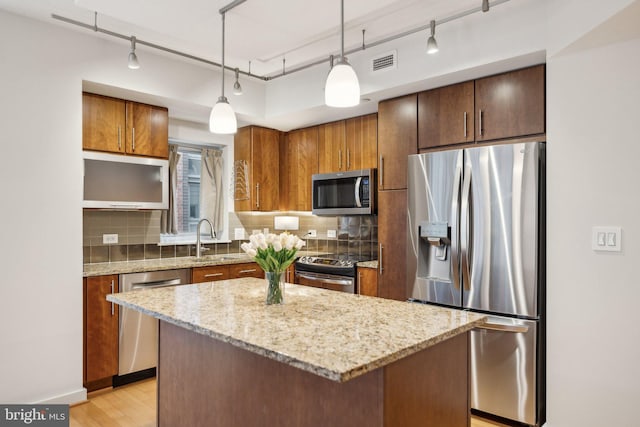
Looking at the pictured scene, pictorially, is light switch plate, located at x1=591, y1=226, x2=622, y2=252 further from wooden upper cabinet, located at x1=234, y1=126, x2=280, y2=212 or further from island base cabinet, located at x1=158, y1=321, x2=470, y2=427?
wooden upper cabinet, located at x1=234, y1=126, x2=280, y2=212

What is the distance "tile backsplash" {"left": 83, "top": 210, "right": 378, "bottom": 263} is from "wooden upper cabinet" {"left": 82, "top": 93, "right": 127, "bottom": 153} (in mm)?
651

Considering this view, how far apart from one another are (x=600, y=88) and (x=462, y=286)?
4.74 ft

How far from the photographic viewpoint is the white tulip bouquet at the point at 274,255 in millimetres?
2006

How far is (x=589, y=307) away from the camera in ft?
7.97

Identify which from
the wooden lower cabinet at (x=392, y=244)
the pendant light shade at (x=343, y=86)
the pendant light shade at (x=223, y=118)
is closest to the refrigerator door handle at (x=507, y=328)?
the wooden lower cabinet at (x=392, y=244)

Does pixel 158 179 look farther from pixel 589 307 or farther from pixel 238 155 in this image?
pixel 589 307

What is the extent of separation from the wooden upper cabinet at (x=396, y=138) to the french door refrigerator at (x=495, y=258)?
0.32 meters

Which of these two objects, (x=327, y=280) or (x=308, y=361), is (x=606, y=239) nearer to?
(x=308, y=361)

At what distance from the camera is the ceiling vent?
10.8 ft

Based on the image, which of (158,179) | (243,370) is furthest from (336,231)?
(243,370)

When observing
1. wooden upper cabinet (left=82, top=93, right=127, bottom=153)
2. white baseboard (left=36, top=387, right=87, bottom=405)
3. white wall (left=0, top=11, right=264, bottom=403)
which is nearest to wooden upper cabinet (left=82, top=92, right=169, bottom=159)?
wooden upper cabinet (left=82, top=93, right=127, bottom=153)

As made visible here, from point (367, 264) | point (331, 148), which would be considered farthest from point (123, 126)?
point (367, 264)

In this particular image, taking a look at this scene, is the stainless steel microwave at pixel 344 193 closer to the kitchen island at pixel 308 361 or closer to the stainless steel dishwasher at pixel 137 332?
the stainless steel dishwasher at pixel 137 332

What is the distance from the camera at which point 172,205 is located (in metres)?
4.32
